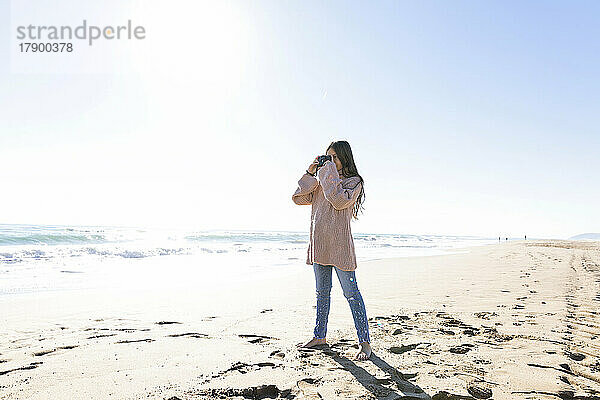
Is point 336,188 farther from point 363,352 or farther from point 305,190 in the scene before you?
point 363,352

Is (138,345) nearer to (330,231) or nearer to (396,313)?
(330,231)

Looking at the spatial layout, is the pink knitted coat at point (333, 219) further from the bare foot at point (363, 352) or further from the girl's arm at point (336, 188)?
the bare foot at point (363, 352)

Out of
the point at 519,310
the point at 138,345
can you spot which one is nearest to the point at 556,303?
the point at 519,310

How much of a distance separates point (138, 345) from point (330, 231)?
2.08 metres

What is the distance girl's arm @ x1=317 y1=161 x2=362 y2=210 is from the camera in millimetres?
3227

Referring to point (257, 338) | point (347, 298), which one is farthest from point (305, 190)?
point (257, 338)

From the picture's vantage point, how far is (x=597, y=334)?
3873 millimetres

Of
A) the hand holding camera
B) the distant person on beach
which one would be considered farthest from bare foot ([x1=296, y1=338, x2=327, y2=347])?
the hand holding camera

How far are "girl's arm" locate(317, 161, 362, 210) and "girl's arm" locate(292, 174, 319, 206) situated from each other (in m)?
0.23

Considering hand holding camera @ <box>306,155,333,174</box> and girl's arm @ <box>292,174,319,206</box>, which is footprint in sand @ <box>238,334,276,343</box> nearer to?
girl's arm @ <box>292,174,319,206</box>

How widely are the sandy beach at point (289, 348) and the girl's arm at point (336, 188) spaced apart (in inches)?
51.4

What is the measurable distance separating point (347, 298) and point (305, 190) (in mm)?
1055

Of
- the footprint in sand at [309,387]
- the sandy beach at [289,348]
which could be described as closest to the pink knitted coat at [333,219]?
the sandy beach at [289,348]

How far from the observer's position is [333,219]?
3.39 meters
